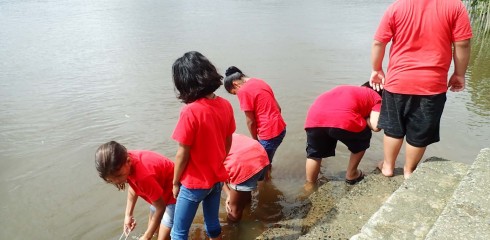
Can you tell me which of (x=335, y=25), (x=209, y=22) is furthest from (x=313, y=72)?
(x=209, y=22)

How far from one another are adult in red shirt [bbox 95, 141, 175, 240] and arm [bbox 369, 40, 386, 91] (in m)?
1.78

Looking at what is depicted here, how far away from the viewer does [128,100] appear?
7117 millimetres

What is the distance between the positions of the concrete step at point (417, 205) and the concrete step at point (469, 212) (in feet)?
0.61

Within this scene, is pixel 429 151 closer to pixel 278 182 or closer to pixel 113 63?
pixel 278 182

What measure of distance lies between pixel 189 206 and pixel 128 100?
4.94 meters

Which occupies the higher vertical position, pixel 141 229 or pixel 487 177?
pixel 487 177

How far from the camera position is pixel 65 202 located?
406 cm

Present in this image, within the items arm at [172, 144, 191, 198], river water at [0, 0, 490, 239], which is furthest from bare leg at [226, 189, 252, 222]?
arm at [172, 144, 191, 198]

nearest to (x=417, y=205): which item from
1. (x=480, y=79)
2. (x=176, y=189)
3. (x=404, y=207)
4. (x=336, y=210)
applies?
(x=404, y=207)

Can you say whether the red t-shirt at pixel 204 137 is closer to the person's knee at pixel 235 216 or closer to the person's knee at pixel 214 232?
the person's knee at pixel 214 232

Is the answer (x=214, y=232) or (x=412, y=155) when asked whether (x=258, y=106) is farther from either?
(x=412, y=155)

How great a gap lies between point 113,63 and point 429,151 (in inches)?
300

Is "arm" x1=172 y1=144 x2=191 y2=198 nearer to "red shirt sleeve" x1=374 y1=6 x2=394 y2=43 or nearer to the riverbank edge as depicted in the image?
the riverbank edge

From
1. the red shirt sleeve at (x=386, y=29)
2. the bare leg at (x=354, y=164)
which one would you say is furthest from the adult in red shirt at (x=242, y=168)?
the red shirt sleeve at (x=386, y=29)
